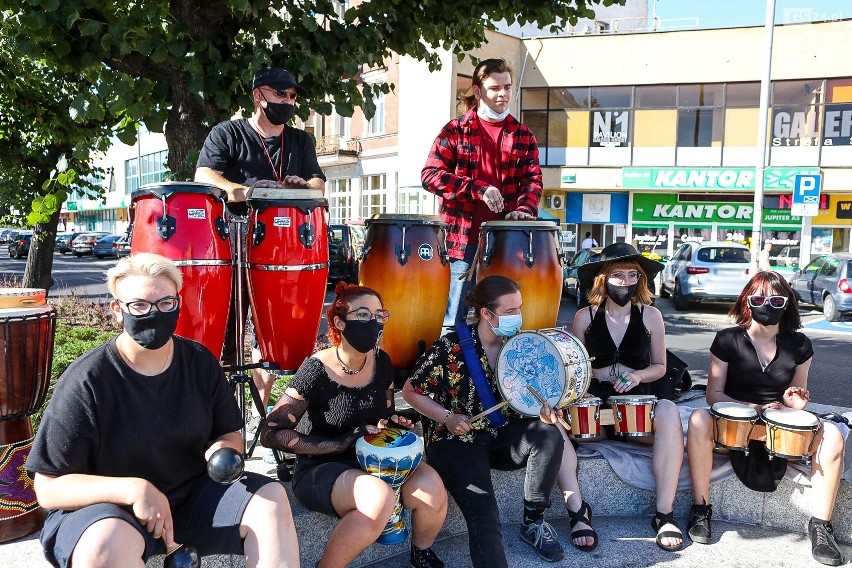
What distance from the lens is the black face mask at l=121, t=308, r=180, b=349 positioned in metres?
2.38

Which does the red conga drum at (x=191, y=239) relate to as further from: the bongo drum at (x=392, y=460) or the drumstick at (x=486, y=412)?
the drumstick at (x=486, y=412)

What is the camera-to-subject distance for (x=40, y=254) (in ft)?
33.5

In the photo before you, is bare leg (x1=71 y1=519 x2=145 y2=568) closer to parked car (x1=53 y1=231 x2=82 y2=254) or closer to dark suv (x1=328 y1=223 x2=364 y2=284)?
dark suv (x1=328 y1=223 x2=364 y2=284)

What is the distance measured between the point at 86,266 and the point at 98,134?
2363 cm

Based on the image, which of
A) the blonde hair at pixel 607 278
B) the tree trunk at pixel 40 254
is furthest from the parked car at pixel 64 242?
the blonde hair at pixel 607 278

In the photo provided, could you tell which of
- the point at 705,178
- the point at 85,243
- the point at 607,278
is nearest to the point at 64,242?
the point at 85,243

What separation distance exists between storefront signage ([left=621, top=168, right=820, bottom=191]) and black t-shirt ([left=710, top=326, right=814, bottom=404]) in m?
19.5

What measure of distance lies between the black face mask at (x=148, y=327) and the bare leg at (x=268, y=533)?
67cm

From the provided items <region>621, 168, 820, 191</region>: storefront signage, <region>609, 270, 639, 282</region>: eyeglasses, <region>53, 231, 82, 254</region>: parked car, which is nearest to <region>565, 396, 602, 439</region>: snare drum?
<region>609, 270, 639, 282</region>: eyeglasses

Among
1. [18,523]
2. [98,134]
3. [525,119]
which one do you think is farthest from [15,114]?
[525,119]

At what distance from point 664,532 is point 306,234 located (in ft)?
8.03

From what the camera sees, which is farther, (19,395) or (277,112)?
(277,112)

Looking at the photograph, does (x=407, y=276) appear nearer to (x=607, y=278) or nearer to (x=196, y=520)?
(x=607, y=278)

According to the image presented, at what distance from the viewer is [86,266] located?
28.8 m
